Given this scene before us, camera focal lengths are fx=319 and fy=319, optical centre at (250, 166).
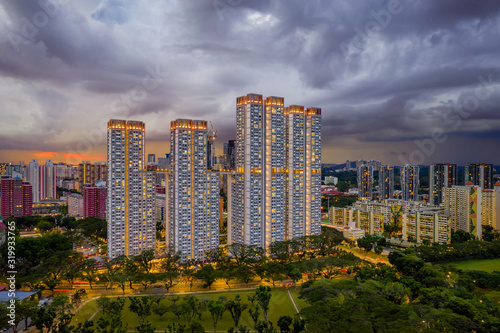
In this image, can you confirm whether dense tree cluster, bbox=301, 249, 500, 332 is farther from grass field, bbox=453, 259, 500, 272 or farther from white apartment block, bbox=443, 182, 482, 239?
white apartment block, bbox=443, 182, 482, 239

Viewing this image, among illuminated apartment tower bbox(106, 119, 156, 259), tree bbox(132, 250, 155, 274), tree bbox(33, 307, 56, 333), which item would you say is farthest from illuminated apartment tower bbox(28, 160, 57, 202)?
tree bbox(33, 307, 56, 333)

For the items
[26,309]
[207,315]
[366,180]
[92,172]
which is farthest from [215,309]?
[366,180]

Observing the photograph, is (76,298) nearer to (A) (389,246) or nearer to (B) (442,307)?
(B) (442,307)

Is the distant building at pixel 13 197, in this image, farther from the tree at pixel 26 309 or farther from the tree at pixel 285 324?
the tree at pixel 285 324

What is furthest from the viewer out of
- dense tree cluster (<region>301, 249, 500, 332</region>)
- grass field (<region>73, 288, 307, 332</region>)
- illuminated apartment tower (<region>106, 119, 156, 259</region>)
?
illuminated apartment tower (<region>106, 119, 156, 259</region>)

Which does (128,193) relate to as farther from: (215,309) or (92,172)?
(92,172)

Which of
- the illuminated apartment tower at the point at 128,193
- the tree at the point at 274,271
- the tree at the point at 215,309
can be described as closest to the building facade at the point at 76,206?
the illuminated apartment tower at the point at 128,193
